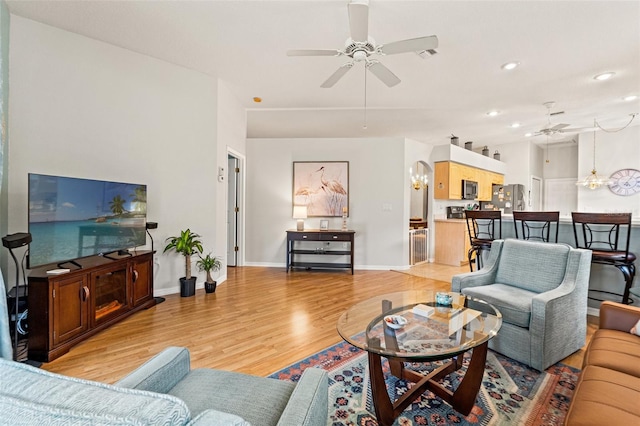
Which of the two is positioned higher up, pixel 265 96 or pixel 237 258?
pixel 265 96

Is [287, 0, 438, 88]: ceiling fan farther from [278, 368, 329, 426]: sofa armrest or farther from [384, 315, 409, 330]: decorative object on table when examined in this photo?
[278, 368, 329, 426]: sofa armrest

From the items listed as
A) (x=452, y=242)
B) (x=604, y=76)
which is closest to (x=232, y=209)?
(x=452, y=242)

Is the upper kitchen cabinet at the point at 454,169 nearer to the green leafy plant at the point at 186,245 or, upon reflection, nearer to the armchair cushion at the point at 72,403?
the green leafy plant at the point at 186,245

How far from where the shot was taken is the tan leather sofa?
110 cm

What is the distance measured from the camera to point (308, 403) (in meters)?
0.95

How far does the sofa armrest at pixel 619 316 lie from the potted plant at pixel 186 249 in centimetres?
389

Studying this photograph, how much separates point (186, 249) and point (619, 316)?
4003 mm

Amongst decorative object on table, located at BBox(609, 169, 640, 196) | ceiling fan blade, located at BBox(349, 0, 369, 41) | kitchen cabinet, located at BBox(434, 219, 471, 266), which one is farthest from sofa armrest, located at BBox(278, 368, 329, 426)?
decorative object on table, located at BBox(609, 169, 640, 196)

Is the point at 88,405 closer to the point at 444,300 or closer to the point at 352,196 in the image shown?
the point at 444,300

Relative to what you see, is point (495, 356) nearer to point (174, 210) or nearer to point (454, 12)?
point (454, 12)

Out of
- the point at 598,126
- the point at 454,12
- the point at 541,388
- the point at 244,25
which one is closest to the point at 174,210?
the point at 244,25

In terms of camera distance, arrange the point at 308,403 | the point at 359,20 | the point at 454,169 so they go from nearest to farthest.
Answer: the point at 308,403, the point at 359,20, the point at 454,169

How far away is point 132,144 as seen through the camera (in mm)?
3436

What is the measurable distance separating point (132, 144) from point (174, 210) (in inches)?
35.9
